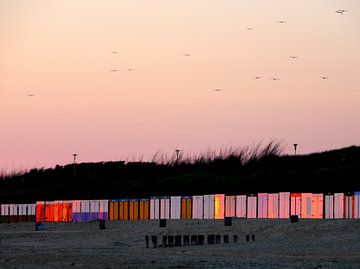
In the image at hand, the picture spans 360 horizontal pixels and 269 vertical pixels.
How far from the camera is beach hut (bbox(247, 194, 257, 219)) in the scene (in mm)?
61775

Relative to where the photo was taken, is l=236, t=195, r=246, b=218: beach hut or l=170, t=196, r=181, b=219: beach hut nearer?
l=236, t=195, r=246, b=218: beach hut

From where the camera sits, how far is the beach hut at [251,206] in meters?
61.8

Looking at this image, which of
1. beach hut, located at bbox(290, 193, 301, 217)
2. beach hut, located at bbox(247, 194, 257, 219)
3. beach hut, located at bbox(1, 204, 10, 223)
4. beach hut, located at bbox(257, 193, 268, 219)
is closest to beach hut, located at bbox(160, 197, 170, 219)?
beach hut, located at bbox(247, 194, 257, 219)

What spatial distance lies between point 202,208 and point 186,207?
7.60 feet

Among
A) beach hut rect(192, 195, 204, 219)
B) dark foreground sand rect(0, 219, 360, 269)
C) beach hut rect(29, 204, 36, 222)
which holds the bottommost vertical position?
dark foreground sand rect(0, 219, 360, 269)

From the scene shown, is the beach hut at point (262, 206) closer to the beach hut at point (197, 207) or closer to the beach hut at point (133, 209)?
the beach hut at point (197, 207)

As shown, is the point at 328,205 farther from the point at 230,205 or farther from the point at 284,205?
the point at 230,205

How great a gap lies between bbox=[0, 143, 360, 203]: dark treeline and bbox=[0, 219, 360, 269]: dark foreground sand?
1250 centimetres

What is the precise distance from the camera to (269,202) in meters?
62.2

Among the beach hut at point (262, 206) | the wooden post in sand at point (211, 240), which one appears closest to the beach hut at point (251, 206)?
the beach hut at point (262, 206)

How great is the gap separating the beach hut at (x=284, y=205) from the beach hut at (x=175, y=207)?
8.43 m

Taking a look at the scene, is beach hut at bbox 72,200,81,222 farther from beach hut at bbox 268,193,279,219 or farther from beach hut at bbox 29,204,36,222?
beach hut at bbox 268,193,279,219

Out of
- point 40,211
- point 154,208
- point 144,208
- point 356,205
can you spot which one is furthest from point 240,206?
point 40,211

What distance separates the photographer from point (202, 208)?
221ft
